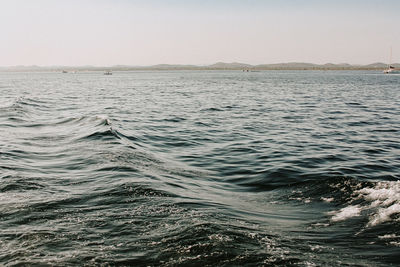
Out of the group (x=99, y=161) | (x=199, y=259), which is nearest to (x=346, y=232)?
(x=199, y=259)

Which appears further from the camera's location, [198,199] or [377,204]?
[198,199]

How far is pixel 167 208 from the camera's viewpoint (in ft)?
26.4

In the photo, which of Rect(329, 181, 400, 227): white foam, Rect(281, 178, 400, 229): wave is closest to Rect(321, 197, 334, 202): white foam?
Rect(281, 178, 400, 229): wave

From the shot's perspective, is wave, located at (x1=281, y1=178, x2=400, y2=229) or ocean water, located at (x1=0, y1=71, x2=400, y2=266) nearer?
ocean water, located at (x1=0, y1=71, x2=400, y2=266)

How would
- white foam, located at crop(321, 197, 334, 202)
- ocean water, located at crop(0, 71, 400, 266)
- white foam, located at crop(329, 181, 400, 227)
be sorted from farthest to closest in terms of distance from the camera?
1. white foam, located at crop(321, 197, 334, 202)
2. white foam, located at crop(329, 181, 400, 227)
3. ocean water, located at crop(0, 71, 400, 266)

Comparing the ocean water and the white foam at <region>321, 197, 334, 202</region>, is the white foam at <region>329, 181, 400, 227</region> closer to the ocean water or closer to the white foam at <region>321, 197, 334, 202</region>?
the ocean water

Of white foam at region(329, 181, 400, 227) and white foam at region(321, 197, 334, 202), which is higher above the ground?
white foam at region(329, 181, 400, 227)

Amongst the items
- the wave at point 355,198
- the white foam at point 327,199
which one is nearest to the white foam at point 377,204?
the wave at point 355,198

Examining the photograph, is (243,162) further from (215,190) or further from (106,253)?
(106,253)

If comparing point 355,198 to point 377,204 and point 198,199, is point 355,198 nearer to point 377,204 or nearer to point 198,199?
point 377,204

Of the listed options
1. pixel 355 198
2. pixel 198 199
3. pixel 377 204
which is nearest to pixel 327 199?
pixel 355 198

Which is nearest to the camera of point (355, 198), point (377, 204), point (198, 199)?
point (377, 204)

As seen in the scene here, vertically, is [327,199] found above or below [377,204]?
below

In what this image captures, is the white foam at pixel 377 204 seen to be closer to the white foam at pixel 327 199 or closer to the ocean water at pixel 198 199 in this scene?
the ocean water at pixel 198 199
